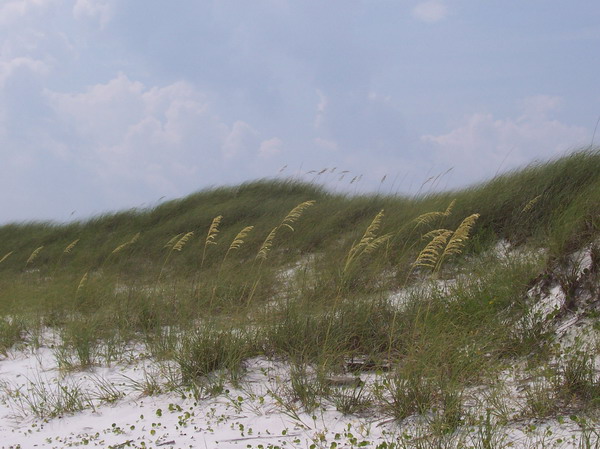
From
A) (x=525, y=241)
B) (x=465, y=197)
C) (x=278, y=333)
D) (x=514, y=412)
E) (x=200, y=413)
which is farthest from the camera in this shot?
(x=465, y=197)

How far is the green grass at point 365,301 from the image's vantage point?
425 centimetres

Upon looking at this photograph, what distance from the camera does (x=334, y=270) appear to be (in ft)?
23.7

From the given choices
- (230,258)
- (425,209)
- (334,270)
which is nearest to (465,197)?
(425,209)

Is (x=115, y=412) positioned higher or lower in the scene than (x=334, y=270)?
lower

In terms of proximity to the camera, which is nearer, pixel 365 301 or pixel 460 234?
pixel 460 234

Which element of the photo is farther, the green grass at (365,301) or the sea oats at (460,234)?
the sea oats at (460,234)

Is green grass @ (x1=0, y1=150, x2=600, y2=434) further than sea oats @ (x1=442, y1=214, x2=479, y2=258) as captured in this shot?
No

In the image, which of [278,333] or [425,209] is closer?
[278,333]

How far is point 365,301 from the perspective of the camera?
577 centimetres

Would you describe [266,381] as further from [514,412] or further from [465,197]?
[465,197]

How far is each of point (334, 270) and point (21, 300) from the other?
15.2ft

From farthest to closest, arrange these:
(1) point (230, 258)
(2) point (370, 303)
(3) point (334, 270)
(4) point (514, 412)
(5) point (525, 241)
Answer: (1) point (230, 258), (5) point (525, 241), (3) point (334, 270), (2) point (370, 303), (4) point (514, 412)

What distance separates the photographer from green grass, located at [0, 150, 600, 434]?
4.25m

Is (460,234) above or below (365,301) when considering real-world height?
above
